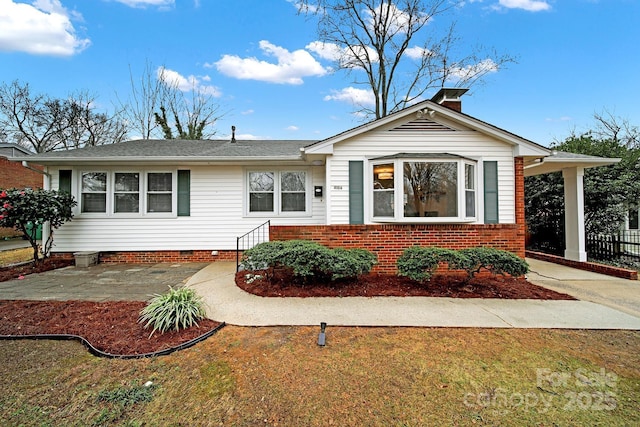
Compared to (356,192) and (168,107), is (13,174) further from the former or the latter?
(356,192)

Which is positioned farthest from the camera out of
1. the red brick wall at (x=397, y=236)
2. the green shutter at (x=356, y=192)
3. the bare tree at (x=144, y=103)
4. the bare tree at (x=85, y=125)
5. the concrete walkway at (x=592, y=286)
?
the bare tree at (x=85, y=125)

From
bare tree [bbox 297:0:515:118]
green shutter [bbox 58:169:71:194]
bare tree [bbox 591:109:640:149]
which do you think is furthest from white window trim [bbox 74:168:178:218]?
bare tree [bbox 591:109:640:149]

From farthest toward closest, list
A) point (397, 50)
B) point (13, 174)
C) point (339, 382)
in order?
point (13, 174), point (397, 50), point (339, 382)

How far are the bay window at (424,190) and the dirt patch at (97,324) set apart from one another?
4.46m

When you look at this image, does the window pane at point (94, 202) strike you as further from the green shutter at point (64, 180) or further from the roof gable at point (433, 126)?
the roof gable at point (433, 126)

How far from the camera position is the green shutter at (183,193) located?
8414 millimetres

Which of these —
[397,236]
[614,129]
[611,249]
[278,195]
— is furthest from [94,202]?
[614,129]

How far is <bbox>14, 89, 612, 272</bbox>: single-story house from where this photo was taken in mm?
6453

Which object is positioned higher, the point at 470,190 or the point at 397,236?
the point at 470,190

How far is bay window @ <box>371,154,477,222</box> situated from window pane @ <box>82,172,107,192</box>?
→ 7915 millimetres

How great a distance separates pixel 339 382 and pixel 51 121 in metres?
31.8

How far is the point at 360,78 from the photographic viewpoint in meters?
16.7

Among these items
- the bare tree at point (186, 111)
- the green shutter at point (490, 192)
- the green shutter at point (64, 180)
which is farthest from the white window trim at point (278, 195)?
the bare tree at point (186, 111)

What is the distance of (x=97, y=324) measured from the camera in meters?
3.80
